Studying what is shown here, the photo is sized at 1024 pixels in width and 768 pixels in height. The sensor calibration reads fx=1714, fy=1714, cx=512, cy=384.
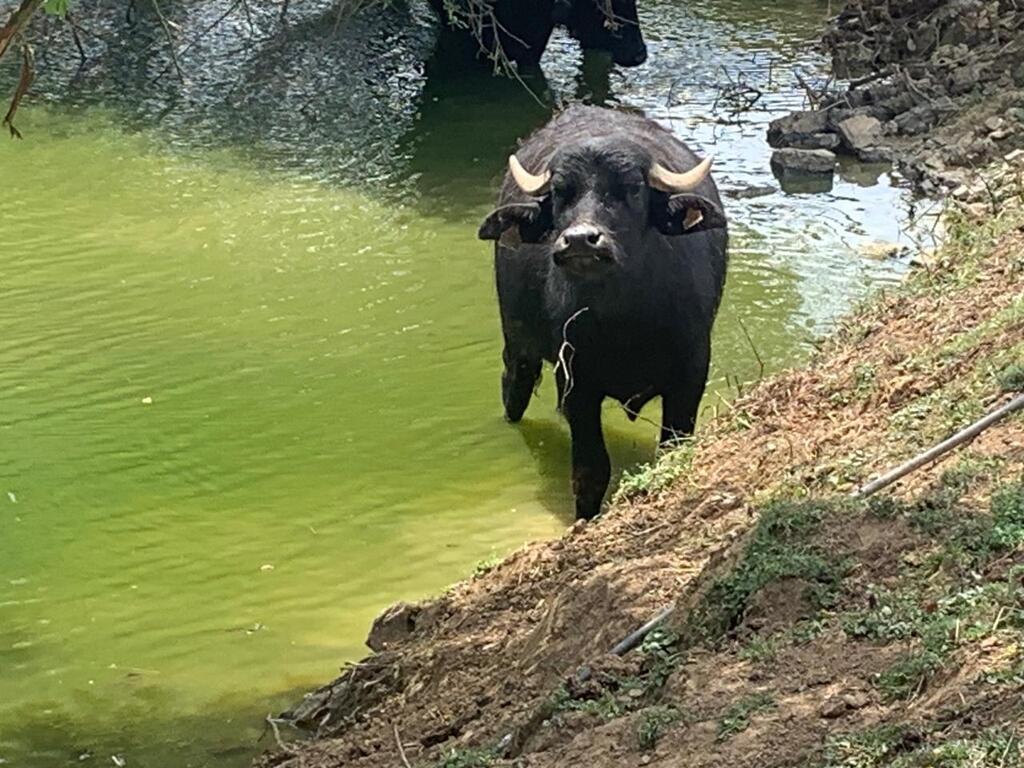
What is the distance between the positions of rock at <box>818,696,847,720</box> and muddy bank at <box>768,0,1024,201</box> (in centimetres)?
792

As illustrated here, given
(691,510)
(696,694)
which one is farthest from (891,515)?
(691,510)

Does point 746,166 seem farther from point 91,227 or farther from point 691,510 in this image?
point 691,510

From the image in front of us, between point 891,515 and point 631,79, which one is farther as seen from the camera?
point 631,79

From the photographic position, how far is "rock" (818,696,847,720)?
12.2 feet

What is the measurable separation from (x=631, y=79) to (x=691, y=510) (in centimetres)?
1113

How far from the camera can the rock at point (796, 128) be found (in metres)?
13.6

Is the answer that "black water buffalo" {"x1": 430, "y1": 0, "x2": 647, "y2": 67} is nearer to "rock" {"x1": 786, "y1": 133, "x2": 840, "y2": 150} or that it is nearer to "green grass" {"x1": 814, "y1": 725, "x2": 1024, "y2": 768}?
"rock" {"x1": 786, "y1": 133, "x2": 840, "y2": 150}

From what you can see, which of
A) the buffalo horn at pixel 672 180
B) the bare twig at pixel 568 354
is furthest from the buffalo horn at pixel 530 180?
the bare twig at pixel 568 354

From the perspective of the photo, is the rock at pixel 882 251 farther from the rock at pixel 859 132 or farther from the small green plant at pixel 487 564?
the small green plant at pixel 487 564

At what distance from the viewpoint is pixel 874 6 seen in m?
15.9

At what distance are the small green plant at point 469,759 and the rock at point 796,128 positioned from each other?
982 centimetres

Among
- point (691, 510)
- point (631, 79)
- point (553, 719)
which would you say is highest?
point (553, 719)

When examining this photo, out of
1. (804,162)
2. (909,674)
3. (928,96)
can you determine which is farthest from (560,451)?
(928,96)

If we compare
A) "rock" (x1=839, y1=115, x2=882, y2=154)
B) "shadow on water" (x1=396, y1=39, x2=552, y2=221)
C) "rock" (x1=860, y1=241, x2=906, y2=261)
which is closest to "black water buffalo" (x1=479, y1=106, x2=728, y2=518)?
"rock" (x1=860, y1=241, x2=906, y2=261)
